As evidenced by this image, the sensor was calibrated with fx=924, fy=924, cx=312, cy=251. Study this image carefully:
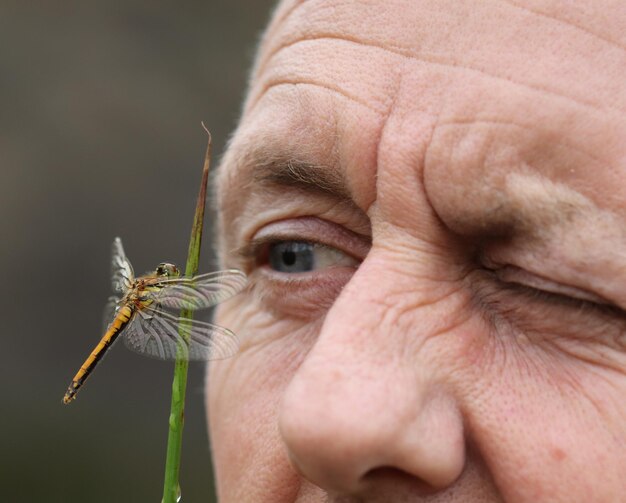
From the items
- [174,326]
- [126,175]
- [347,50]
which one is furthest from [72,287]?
[347,50]

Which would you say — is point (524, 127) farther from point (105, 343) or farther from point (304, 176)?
point (105, 343)

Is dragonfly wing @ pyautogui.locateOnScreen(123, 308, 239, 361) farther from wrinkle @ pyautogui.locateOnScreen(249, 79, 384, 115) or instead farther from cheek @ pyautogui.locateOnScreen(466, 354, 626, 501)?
cheek @ pyautogui.locateOnScreen(466, 354, 626, 501)

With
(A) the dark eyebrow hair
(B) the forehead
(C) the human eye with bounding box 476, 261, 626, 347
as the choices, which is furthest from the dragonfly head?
(C) the human eye with bounding box 476, 261, 626, 347

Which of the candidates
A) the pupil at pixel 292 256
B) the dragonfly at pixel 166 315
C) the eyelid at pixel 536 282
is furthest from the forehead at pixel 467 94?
the dragonfly at pixel 166 315

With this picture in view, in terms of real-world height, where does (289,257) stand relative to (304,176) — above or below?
below

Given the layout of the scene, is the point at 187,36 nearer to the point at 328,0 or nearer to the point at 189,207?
the point at 189,207

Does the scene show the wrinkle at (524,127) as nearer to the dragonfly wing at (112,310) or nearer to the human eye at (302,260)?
the human eye at (302,260)

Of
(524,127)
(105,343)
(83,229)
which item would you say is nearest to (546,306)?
(524,127)
